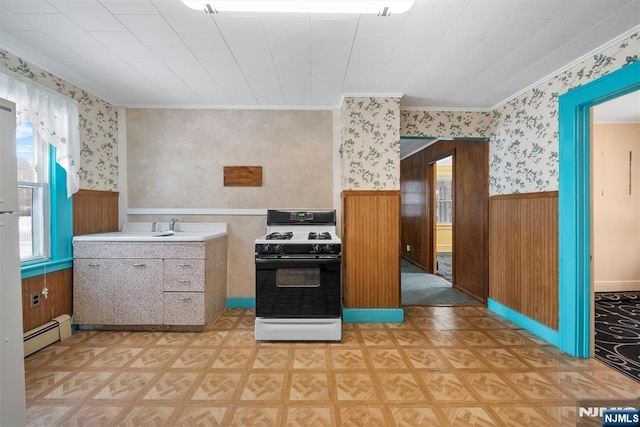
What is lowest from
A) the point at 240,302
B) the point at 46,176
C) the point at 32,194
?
the point at 240,302

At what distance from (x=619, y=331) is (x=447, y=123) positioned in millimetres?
2593

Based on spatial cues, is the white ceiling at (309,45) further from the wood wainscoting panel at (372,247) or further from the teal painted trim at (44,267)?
the teal painted trim at (44,267)

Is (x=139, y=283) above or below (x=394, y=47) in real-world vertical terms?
below

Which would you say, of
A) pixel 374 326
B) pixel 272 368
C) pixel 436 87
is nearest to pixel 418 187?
pixel 436 87

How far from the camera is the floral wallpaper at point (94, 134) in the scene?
257cm

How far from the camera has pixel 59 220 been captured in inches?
102

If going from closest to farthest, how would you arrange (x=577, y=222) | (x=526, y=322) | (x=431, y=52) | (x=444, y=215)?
(x=431, y=52) < (x=577, y=222) < (x=526, y=322) < (x=444, y=215)

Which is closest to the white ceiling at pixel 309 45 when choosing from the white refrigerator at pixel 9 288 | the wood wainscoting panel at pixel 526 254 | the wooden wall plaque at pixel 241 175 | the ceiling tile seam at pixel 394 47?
the ceiling tile seam at pixel 394 47

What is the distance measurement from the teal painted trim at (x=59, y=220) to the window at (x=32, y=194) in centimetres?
3

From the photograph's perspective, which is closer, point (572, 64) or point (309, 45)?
point (309, 45)

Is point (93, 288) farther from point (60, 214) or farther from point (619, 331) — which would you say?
point (619, 331)

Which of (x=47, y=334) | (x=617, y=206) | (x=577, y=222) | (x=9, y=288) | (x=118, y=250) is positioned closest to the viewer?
(x=9, y=288)

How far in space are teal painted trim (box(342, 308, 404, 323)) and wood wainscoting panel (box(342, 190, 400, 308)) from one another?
41mm

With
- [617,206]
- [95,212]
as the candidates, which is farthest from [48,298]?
[617,206]
